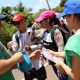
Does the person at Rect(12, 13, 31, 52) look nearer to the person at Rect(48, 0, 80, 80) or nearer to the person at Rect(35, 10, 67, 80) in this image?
the person at Rect(35, 10, 67, 80)

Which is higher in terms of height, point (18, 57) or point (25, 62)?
point (18, 57)

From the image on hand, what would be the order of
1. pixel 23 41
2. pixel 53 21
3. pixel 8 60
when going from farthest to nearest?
pixel 23 41 < pixel 53 21 < pixel 8 60

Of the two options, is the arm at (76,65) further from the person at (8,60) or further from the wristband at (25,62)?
the wristband at (25,62)

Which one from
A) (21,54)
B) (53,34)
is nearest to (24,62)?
(21,54)

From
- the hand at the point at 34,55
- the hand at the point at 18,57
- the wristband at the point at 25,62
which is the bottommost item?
the hand at the point at 34,55

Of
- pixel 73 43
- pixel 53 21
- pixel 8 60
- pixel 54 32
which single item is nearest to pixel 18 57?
pixel 8 60

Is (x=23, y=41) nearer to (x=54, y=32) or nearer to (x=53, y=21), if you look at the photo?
(x=53, y=21)

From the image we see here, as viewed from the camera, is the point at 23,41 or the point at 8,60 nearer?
the point at 8,60

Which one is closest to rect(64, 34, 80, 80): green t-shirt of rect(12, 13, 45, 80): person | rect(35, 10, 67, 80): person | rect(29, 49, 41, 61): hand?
rect(29, 49, 41, 61): hand

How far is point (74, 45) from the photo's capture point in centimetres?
336

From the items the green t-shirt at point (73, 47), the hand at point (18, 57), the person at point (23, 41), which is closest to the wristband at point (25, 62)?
the hand at point (18, 57)

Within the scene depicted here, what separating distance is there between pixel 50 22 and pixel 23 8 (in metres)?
37.1

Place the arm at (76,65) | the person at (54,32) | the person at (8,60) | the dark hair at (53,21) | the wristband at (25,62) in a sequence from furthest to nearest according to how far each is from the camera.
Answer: the dark hair at (53,21) < the person at (54,32) < the wristband at (25,62) < the person at (8,60) < the arm at (76,65)

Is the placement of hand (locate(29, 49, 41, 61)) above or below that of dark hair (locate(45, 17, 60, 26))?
above
